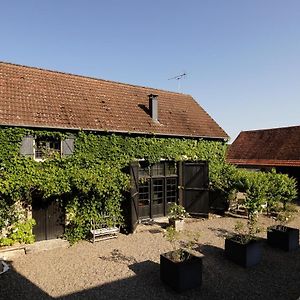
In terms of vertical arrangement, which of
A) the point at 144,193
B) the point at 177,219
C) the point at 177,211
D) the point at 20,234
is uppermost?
the point at 144,193

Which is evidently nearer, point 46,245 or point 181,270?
point 181,270

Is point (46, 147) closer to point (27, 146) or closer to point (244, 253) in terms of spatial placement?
point (27, 146)

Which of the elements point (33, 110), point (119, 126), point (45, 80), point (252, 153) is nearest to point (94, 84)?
point (45, 80)

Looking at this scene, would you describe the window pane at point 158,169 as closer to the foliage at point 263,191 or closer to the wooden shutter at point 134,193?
the wooden shutter at point 134,193

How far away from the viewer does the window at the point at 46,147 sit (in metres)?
10.5

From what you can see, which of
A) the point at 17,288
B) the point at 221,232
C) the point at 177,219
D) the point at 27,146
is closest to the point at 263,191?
the point at 221,232

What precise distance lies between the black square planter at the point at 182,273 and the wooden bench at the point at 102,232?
13.7 ft

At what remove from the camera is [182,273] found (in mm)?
6820

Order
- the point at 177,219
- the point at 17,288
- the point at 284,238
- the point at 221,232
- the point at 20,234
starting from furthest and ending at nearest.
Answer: the point at 177,219, the point at 221,232, the point at 20,234, the point at 284,238, the point at 17,288

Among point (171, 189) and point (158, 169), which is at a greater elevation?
point (158, 169)

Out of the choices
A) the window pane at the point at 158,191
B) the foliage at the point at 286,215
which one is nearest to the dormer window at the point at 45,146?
the window pane at the point at 158,191

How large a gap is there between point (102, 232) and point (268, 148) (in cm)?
1764

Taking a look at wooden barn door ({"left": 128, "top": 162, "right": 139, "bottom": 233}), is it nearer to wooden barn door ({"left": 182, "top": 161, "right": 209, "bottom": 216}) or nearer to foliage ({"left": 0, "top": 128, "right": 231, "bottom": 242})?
foliage ({"left": 0, "top": 128, "right": 231, "bottom": 242})

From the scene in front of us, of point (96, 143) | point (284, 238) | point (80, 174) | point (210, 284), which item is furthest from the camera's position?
point (96, 143)
